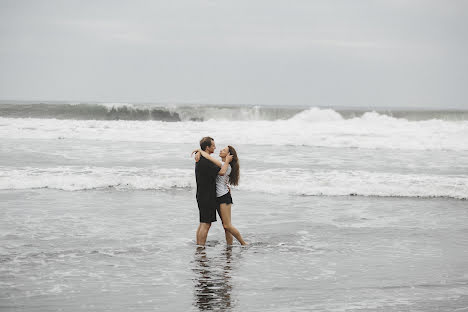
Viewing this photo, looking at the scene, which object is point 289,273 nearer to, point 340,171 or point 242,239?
point 242,239

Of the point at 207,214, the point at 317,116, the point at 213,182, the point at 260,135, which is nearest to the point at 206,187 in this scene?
the point at 213,182

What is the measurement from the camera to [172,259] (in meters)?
7.07

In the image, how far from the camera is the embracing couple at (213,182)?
7.66 metres

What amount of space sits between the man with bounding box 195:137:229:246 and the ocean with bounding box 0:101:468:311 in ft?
1.12

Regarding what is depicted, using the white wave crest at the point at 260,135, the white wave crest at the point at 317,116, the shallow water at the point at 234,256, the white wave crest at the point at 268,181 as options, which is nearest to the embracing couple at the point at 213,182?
the shallow water at the point at 234,256

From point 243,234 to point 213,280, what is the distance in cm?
258

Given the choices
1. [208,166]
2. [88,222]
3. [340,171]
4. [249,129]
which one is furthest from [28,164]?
[249,129]

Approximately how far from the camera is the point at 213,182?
7.78 metres

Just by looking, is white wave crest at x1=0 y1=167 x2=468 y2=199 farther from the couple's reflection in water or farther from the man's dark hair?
the couple's reflection in water

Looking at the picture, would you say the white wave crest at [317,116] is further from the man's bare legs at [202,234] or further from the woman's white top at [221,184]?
the man's bare legs at [202,234]

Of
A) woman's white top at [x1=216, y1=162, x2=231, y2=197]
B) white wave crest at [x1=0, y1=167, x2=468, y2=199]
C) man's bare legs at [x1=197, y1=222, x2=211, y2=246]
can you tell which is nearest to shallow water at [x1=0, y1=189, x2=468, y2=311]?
man's bare legs at [x1=197, y1=222, x2=211, y2=246]

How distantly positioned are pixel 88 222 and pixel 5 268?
2.73m

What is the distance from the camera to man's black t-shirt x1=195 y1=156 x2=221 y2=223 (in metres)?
7.68

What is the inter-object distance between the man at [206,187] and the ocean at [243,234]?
0.34 meters
